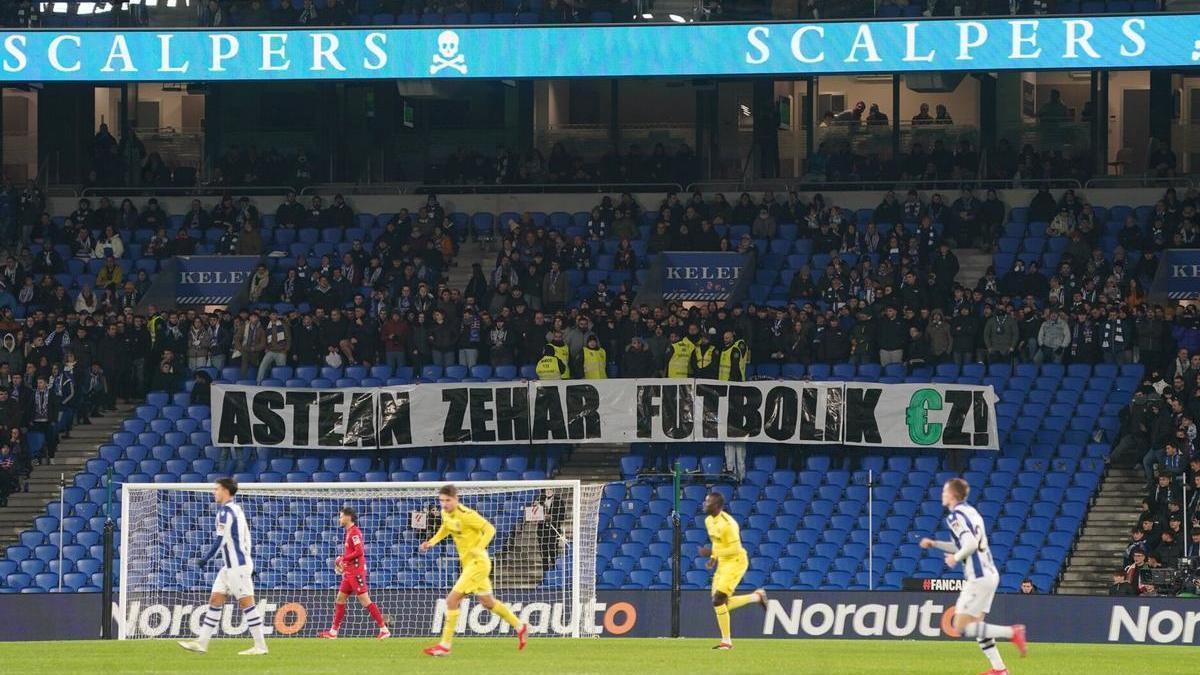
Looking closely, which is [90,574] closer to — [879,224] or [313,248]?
[313,248]

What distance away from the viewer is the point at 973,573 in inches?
738

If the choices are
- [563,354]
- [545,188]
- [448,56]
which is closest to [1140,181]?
[545,188]

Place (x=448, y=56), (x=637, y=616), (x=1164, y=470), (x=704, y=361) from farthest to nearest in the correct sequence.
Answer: (x=448, y=56) → (x=704, y=361) → (x=1164, y=470) → (x=637, y=616)

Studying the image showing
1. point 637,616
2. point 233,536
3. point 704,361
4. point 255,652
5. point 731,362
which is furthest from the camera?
point 704,361

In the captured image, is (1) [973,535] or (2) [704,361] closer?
(1) [973,535]

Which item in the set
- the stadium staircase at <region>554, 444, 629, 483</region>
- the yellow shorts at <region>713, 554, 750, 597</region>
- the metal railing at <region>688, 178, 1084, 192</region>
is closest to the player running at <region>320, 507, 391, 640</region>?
the yellow shorts at <region>713, 554, 750, 597</region>

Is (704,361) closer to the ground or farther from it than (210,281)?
closer to the ground

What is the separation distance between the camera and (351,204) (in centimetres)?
4288

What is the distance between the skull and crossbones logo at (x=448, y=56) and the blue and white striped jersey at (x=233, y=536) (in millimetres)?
14343

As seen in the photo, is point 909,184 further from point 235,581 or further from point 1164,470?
point 235,581

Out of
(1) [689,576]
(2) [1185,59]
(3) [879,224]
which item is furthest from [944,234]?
(1) [689,576]

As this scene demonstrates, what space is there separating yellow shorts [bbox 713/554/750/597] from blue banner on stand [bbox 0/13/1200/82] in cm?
1212

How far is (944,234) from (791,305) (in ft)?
14.6

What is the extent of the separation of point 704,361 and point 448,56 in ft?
21.4
